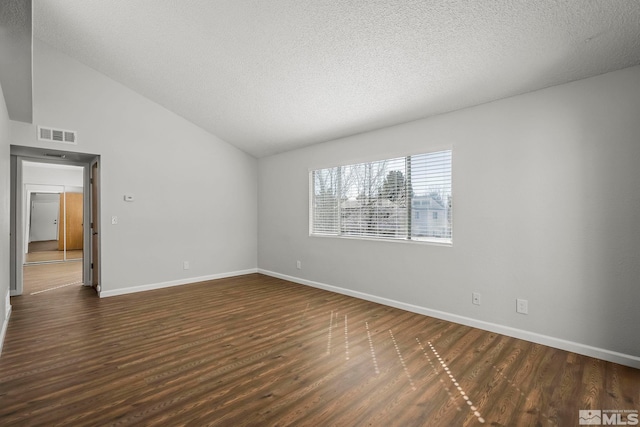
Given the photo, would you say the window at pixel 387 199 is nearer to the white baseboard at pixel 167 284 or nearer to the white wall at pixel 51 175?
the white baseboard at pixel 167 284

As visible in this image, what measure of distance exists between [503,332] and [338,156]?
129 inches

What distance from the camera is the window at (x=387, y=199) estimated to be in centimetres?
369

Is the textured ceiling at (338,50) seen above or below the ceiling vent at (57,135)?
above

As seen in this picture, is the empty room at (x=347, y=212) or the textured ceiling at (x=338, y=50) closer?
the empty room at (x=347, y=212)

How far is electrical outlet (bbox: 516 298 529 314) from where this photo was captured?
9.77 feet

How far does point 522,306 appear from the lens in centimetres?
300

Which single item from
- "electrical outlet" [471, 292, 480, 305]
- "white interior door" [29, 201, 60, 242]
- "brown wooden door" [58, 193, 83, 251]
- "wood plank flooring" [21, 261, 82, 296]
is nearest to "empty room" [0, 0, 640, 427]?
"electrical outlet" [471, 292, 480, 305]

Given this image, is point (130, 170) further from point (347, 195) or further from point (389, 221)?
point (389, 221)

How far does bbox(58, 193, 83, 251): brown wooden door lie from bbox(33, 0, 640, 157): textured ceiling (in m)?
5.82

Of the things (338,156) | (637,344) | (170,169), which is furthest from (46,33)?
(637,344)

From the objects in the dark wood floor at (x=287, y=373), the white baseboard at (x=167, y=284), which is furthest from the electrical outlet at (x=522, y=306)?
the white baseboard at (x=167, y=284)

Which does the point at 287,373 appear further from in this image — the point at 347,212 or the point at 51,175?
the point at 51,175

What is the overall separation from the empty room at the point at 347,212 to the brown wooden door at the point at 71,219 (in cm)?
388
